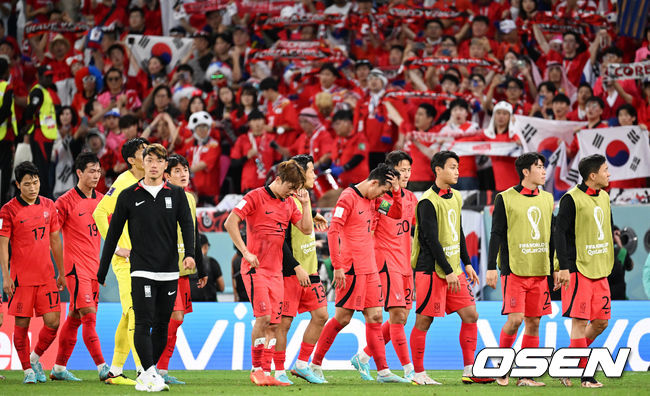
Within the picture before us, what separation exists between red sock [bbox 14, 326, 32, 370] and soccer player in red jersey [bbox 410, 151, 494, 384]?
4.30 meters

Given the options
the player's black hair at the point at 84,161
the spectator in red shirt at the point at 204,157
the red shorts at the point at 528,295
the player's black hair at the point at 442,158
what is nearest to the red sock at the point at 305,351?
the red shorts at the point at 528,295

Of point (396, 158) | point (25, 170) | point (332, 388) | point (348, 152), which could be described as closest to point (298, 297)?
point (332, 388)

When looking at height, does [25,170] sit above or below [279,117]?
below

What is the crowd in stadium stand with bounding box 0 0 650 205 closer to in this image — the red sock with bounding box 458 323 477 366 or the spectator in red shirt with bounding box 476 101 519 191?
the spectator in red shirt with bounding box 476 101 519 191

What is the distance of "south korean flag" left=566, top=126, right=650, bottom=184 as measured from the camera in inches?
579

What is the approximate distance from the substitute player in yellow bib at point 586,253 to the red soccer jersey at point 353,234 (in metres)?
1.94

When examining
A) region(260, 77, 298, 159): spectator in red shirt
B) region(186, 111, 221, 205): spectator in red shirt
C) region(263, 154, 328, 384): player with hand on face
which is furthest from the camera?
region(260, 77, 298, 159): spectator in red shirt

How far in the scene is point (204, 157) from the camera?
17.1 m

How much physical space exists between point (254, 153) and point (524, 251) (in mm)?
7775

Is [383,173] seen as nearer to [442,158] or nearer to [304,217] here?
[442,158]

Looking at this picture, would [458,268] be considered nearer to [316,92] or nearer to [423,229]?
[423,229]

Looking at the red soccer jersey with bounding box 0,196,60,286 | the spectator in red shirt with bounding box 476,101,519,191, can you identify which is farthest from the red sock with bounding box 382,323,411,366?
the spectator in red shirt with bounding box 476,101,519,191

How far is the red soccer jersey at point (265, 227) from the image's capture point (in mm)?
9727

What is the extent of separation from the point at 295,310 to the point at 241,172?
706 centimetres
